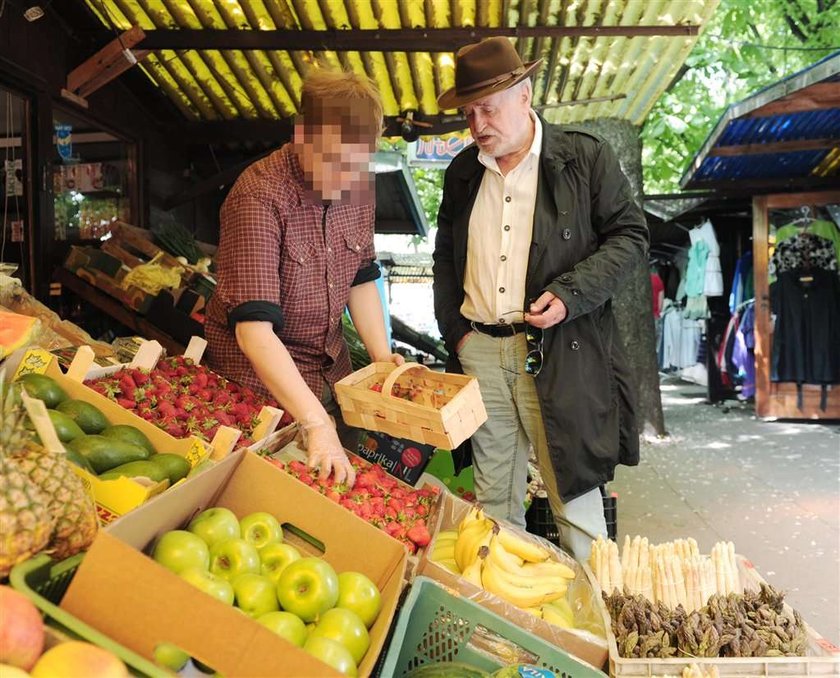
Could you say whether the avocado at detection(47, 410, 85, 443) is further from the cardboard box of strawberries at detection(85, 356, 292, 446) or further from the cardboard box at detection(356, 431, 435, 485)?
the cardboard box at detection(356, 431, 435, 485)

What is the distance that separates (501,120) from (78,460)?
6.53 feet

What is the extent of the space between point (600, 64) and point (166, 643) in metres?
7.10

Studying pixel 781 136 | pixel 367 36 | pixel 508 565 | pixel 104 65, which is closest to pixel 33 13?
pixel 104 65

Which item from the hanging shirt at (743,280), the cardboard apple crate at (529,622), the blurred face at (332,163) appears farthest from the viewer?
the hanging shirt at (743,280)

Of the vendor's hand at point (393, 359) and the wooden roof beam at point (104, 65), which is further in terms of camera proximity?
the wooden roof beam at point (104, 65)

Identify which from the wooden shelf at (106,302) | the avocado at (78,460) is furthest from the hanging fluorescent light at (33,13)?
the avocado at (78,460)

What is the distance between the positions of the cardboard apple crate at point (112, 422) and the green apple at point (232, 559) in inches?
8.4

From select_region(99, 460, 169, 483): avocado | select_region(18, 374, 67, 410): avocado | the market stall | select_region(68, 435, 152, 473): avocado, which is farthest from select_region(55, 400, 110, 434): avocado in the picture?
the market stall

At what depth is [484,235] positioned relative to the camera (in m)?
3.22

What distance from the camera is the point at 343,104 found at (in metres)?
2.50

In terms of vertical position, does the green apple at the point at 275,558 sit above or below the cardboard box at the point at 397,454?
above

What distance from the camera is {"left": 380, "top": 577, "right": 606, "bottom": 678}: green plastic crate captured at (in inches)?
74.9

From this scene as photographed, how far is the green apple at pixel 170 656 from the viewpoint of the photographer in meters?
1.25

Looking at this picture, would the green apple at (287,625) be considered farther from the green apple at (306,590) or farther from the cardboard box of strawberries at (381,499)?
the cardboard box of strawberries at (381,499)
